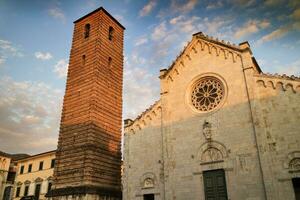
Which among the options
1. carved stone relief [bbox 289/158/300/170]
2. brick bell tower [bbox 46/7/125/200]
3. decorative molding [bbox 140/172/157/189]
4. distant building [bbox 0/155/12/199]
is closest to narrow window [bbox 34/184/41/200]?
distant building [bbox 0/155/12/199]

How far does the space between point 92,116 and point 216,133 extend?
1100 cm

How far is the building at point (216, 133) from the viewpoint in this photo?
56.0 feet

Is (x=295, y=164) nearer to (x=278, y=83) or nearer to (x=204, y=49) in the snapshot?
(x=278, y=83)

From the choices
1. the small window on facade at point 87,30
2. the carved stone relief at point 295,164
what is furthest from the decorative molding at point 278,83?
the small window on facade at point 87,30

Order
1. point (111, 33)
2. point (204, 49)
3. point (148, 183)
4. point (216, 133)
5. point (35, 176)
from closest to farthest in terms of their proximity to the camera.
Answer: point (216, 133)
point (148, 183)
point (204, 49)
point (111, 33)
point (35, 176)

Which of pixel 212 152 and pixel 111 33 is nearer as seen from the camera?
pixel 212 152

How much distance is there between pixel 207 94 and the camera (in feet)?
69.7

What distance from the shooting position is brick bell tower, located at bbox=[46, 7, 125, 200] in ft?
79.3

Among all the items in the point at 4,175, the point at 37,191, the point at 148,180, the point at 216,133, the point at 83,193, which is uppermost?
the point at 4,175

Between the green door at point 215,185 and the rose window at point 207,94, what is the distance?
14.5ft

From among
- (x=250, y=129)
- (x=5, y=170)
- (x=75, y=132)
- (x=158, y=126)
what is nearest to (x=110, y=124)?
(x=75, y=132)

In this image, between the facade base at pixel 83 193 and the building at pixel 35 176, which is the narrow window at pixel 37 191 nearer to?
the building at pixel 35 176

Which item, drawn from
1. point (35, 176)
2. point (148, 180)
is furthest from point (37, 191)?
point (148, 180)

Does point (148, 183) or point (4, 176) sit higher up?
point (4, 176)
